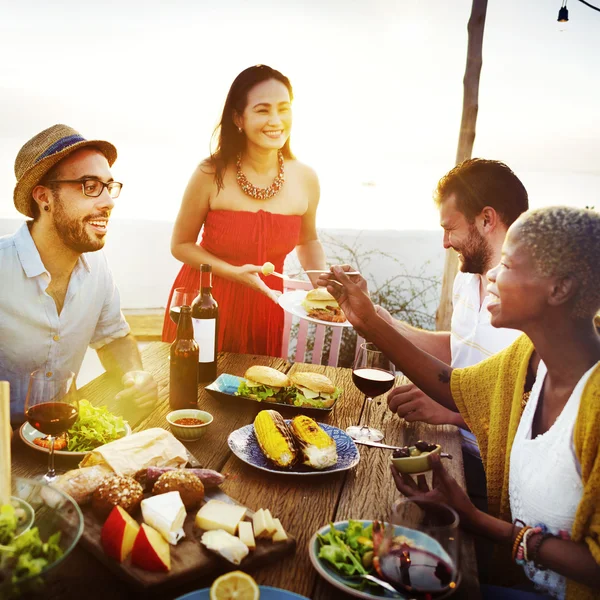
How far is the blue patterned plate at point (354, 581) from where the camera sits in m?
0.88

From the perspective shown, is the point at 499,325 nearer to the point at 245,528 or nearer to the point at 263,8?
the point at 245,528

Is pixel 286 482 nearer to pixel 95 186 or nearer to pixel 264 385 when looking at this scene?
pixel 264 385

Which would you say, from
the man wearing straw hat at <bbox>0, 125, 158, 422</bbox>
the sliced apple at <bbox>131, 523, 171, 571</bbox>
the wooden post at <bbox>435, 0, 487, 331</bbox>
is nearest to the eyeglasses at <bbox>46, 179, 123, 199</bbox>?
the man wearing straw hat at <bbox>0, 125, 158, 422</bbox>

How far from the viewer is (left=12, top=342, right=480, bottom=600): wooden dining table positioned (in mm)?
1013

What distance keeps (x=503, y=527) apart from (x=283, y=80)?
2571 millimetres

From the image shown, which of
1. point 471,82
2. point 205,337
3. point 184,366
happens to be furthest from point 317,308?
point 471,82

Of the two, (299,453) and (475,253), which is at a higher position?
(475,253)

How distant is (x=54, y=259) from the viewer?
2.30 metres

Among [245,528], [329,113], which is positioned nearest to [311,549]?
[245,528]

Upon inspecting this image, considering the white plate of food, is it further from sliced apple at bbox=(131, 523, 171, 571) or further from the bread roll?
sliced apple at bbox=(131, 523, 171, 571)

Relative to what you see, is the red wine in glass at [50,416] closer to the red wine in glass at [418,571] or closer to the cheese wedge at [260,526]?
the cheese wedge at [260,526]

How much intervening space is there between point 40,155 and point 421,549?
6.56 ft

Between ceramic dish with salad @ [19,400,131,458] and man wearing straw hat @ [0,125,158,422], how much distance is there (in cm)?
57

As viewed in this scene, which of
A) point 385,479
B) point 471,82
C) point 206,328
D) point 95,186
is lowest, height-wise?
point 385,479
